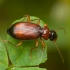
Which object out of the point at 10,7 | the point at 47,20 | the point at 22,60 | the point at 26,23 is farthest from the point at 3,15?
the point at 22,60

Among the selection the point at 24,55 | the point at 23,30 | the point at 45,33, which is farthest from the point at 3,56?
the point at 45,33

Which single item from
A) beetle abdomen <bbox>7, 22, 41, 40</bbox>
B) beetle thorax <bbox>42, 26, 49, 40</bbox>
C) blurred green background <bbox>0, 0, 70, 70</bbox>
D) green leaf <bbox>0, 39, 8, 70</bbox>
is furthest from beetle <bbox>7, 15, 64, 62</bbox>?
blurred green background <bbox>0, 0, 70, 70</bbox>

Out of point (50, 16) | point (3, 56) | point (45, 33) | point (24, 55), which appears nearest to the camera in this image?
point (3, 56)

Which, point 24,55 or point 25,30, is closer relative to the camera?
point 24,55

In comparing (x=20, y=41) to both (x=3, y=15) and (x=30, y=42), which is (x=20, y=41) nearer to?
(x=30, y=42)

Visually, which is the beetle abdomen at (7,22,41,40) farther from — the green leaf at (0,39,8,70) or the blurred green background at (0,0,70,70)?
the blurred green background at (0,0,70,70)

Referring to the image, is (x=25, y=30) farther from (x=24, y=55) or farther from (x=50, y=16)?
(x=50, y=16)

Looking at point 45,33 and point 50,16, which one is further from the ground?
point 50,16

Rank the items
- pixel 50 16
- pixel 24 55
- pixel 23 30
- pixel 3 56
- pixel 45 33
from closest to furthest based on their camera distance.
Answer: pixel 3 56, pixel 24 55, pixel 23 30, pixel 45 33, pixel 50 16

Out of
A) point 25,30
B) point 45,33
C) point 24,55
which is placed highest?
point 25,30
